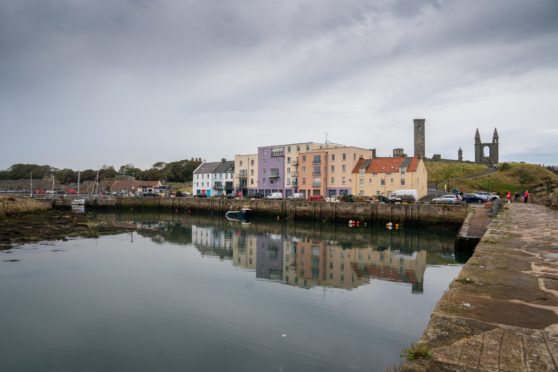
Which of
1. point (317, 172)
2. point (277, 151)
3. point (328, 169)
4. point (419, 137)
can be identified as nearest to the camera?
point (328, 169)

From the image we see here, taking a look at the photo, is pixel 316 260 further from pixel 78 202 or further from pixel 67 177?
pixel 67 177

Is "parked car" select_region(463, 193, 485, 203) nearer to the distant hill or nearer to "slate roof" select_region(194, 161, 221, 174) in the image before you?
the distant hill

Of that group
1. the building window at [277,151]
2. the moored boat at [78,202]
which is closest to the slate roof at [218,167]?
the building window at [277,151]

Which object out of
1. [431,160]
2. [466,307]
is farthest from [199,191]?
[466,307]

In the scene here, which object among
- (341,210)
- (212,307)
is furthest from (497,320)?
(341,210)

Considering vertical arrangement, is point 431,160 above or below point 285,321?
above

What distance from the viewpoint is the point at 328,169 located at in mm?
81750

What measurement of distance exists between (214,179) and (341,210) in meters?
58.1

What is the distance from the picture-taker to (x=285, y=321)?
13.2 meters

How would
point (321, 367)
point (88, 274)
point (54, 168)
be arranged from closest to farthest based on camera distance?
point (321, 367) → point (88, 274) → point (54, 168)

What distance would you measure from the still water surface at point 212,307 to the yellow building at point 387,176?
42641 mm

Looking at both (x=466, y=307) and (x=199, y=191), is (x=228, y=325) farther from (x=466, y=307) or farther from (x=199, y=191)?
(x=199, y=191)

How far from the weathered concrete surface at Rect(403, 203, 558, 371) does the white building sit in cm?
9319

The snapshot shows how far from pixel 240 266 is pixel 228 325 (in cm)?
1209
